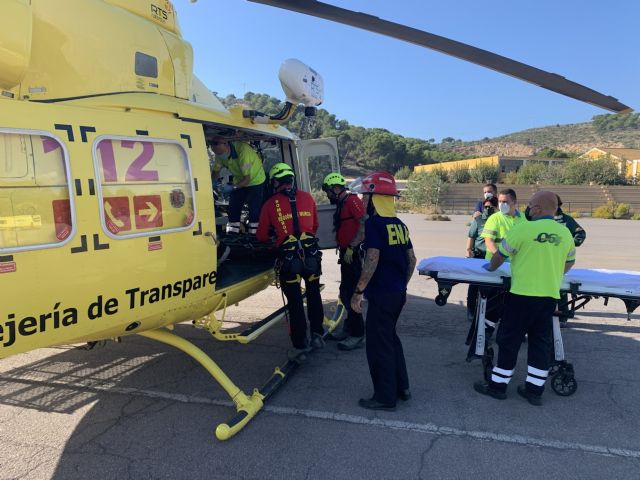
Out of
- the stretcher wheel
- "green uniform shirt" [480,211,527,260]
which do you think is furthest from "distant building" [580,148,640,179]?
the stretcher wheel

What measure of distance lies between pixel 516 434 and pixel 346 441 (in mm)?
1317

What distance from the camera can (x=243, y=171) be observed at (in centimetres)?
535

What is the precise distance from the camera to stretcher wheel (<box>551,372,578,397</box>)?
3.97 m

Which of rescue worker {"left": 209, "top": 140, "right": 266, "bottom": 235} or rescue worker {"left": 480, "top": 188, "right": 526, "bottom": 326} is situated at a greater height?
rescue worker {"left": 209, "top": 140, "right": 266, "bottom": 235}

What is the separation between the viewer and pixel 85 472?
9.62 ft

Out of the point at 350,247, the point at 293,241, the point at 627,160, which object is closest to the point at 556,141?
the point at 627,160

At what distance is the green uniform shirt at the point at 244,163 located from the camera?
17.5 ft

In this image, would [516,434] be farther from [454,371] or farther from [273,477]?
[273,477]

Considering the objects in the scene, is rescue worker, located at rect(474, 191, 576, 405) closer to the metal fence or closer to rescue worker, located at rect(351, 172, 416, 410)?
rescue worker, located at rect(351, 172, 416, 410)

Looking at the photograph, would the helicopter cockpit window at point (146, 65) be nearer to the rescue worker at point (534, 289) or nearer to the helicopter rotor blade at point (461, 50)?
the helicopter rotor blade at point (461, 50)

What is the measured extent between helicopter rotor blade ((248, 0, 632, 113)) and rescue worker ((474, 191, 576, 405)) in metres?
0.97

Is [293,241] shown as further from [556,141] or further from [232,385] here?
[556,141]

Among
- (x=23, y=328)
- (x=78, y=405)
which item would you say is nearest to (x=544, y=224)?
(x=23, y=328)

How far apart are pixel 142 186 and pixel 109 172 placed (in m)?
0.25
